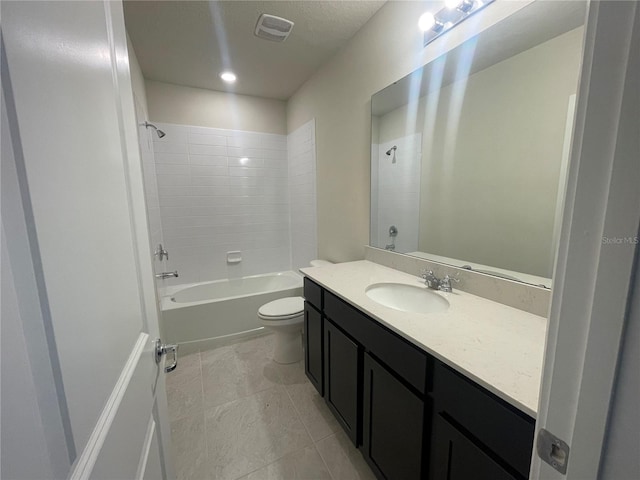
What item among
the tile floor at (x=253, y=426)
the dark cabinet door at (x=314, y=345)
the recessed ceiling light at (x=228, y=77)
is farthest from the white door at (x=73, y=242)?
the recessed ceiling light at (x=228, y=77)

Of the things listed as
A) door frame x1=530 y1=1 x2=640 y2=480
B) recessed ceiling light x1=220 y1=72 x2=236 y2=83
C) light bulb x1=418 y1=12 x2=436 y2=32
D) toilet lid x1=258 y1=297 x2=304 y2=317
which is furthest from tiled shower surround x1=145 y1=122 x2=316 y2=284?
door frame x1=530 y1=1 x2=640 y2=480

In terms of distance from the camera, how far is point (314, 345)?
→ 67.3 inches

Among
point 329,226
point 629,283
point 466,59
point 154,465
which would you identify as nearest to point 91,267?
point 154,465

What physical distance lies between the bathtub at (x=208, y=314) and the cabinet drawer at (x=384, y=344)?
1.47 metres

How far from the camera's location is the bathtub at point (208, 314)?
7.82 feet

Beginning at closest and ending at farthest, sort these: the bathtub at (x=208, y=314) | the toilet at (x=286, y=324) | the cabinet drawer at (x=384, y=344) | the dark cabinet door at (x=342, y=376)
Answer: the cabinet drawer at (x=384, y=344) → the dark cabinet door at (x=342, y=376) → the toilet at (x=286, y=324) → the bathtub at (x=208, y=314)

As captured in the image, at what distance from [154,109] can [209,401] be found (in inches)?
108

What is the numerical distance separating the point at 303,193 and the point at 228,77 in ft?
4.39

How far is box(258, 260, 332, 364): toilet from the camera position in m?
2.04

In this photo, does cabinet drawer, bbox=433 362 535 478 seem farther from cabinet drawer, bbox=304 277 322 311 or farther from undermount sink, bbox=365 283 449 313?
cabinet drawer, bbox=304 277 322 311

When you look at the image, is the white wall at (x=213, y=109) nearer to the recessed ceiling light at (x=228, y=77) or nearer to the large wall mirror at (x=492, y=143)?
the recessed ceiling light at (x=228, y=77)

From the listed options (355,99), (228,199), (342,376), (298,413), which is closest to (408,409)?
(342,376)

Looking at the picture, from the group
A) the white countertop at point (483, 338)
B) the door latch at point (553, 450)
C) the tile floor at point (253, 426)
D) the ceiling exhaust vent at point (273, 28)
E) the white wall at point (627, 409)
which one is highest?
the ceiling exhaust vent at point (273, 28)

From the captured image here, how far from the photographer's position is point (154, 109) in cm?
262
